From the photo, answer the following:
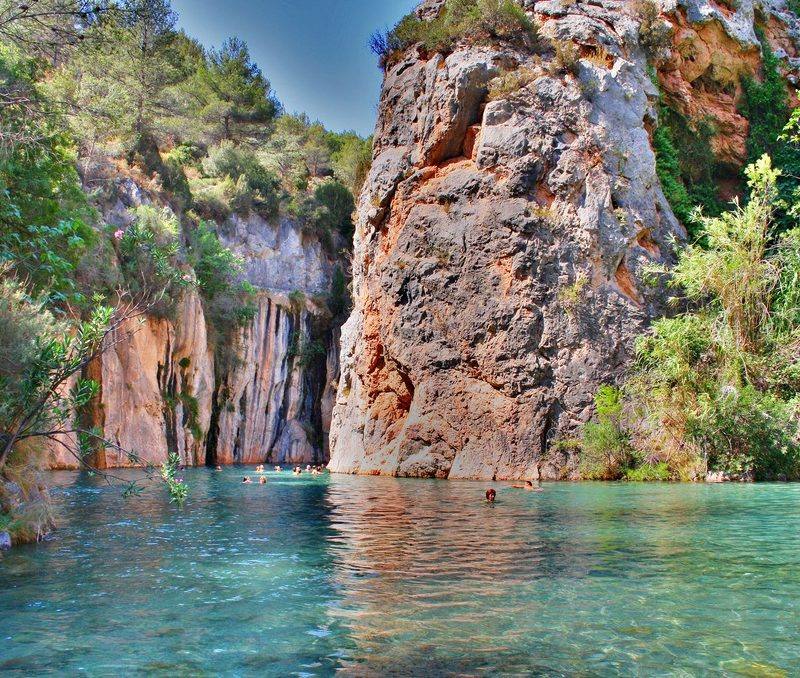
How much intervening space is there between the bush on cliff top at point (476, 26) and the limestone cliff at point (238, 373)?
14326 mm

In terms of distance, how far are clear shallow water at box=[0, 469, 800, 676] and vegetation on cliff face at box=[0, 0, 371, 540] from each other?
1.36 metres

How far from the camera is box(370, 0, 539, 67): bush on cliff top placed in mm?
25614

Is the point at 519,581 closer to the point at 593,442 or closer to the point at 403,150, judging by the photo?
the point at 593,442

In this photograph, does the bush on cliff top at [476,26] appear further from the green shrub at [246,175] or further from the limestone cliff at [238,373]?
the green shrub at [246,175]

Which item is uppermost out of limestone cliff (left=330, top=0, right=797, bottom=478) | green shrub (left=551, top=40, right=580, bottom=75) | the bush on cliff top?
the bush on cliff top

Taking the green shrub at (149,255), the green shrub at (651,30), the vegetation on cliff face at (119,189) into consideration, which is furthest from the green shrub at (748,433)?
the green shrub at (149,255)

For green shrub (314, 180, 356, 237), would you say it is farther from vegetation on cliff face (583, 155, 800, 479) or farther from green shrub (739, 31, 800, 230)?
vegetation on cliff face (583, 155, 800, 479)

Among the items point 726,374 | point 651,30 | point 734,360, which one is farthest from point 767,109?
point 726,374

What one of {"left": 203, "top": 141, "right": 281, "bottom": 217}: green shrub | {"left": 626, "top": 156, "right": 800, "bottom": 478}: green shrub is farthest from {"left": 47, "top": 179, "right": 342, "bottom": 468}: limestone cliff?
{"left": 626, "top": 156, "right": 800, "bottom": 478}: green shrub

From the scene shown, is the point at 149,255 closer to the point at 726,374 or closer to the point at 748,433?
the point at 726,374

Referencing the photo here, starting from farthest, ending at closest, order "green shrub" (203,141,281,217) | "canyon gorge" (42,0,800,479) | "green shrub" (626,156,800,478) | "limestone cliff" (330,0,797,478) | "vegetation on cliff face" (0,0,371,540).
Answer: "green shrub" (203,141,281,217), "canyon gorge" (42,0,800,479), "limestone cliff" (330,0,797,478), "green shrub" (626,156,800,478), "vegetation on cliff face" (0,0,371,540)

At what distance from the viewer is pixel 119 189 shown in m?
32.3

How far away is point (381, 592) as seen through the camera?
608cm

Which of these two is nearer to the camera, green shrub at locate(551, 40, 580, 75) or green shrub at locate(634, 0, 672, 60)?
green shrub at locate(551, 40, 580, 75)
